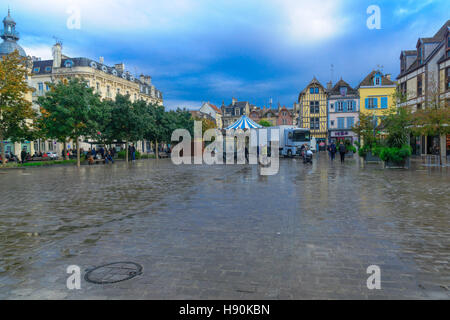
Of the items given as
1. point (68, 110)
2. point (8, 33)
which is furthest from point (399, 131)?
point (8, 33)

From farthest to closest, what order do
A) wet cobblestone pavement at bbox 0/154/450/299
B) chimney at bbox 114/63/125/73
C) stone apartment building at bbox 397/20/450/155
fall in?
chimney at bbox 114/63/125/73 → stone apartment building at bbox 397/20/450/155 → wet cobblestone pavement at bbox 0/154/450/299

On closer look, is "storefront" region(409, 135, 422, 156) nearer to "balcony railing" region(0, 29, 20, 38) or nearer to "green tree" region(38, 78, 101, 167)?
"green tree" region(38, 78, 101, 167)

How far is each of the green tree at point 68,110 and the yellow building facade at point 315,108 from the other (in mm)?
44212

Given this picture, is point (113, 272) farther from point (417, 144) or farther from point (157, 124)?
point (417, 144)

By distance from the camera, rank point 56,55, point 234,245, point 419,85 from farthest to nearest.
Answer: point 56,55 < point 419,85 < point 234,245

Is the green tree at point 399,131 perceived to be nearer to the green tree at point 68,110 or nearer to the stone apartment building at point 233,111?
the green tree at point 68,110

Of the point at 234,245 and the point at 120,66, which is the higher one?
the point at 120,66

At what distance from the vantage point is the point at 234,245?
5.00m

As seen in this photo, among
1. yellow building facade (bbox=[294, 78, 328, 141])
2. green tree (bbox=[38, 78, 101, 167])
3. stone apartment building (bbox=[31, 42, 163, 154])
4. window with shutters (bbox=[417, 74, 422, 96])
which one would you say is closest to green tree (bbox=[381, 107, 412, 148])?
window with shutters (bbox=[417, 74, 422, 96])

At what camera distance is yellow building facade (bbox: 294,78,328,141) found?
62.5 meters

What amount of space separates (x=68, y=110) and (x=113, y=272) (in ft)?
81.1

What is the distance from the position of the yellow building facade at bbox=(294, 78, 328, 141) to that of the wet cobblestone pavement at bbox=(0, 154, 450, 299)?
54842mm
